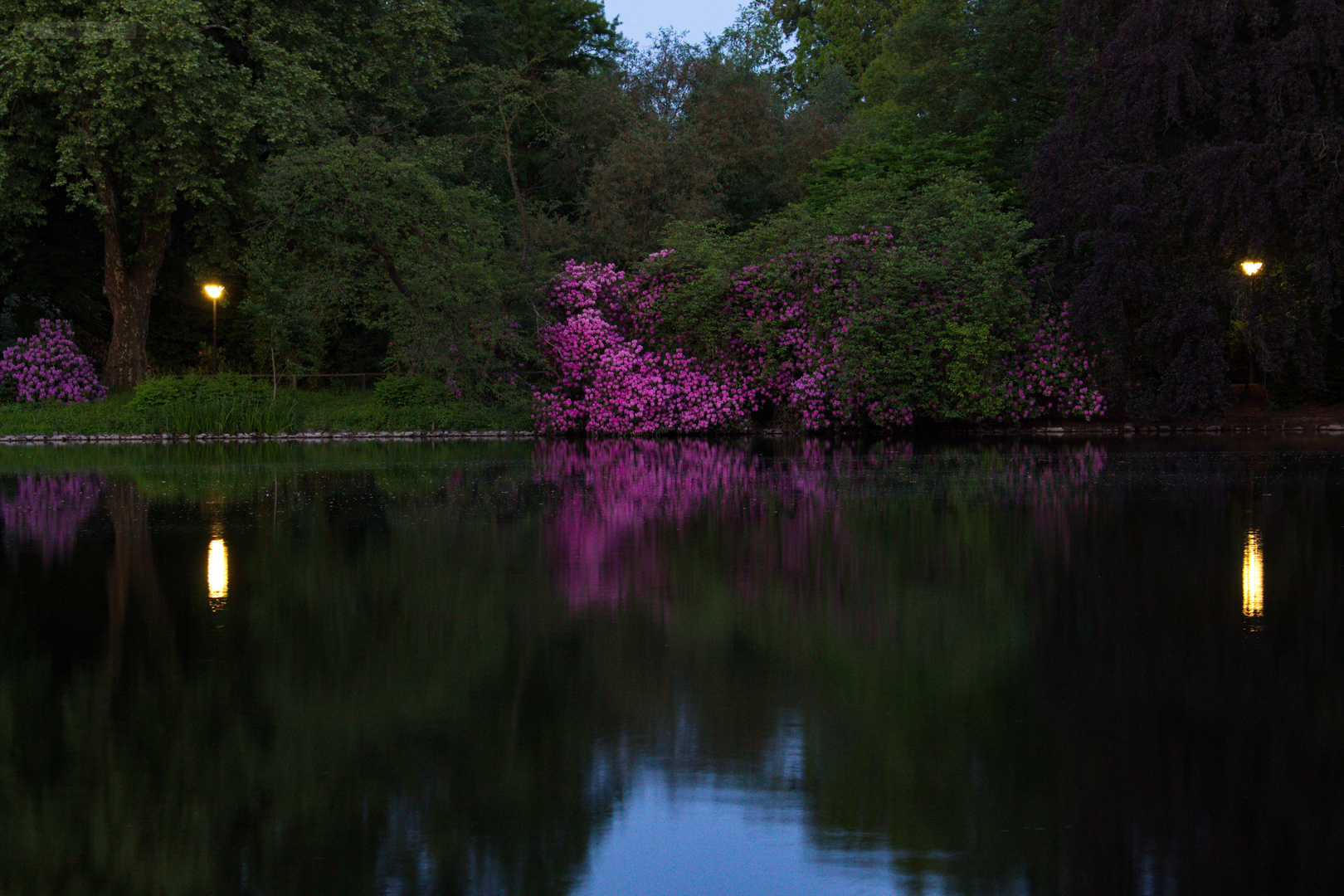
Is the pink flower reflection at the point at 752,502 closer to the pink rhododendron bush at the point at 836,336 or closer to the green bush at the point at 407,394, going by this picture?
the pink rhododendron bush at the point at 836,336

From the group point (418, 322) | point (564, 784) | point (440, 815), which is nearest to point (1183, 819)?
point (564, 784)

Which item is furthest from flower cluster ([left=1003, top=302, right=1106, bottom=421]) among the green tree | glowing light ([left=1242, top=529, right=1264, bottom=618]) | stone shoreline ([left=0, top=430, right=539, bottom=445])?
glowing light ([left=1242, top=529, right=1264, bottom=618])

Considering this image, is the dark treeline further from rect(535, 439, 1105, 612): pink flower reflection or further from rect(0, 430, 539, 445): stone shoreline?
rect(535, 439, 1105, 612): pink flower reflection

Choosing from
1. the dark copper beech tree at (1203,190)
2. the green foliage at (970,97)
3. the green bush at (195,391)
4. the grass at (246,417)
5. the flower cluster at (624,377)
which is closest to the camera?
the dark copper beech tree at (1203,190)

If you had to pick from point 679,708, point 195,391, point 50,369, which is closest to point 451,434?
point 195,391

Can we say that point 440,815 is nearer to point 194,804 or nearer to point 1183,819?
point 194,804

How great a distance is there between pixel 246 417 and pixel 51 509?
1729 centimetres

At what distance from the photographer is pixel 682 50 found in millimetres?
42438

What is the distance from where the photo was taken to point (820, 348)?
96.2 feet

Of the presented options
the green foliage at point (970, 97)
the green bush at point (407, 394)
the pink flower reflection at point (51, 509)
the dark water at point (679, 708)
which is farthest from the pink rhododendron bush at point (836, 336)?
the dark water at point (679, 708)

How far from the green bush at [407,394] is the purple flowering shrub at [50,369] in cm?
692

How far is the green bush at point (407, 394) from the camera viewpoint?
3278cm

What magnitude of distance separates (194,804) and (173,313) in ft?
123

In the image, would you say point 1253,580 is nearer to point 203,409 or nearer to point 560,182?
Answer: point 203,409
